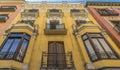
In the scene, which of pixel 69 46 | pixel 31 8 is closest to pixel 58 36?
pixel 69 46

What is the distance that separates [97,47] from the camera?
15.6 meters

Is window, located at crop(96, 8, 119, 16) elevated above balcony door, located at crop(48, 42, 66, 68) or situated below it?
above

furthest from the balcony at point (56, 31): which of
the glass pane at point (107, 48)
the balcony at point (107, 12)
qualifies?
the balcony at point (107, 12)

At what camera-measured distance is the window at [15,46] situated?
1411 centimetres

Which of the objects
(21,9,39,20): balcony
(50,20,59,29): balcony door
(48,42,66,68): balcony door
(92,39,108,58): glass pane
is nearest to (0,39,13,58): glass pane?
(48,42,66,68): balcony door

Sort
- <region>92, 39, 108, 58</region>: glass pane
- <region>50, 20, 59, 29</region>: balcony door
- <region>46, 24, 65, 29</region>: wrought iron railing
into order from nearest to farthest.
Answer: <region>92, 39, 108, 58</region>: glass pane, <region>46, 24, 65, 29</region>: wrought iron railing, <region>50, 20, 59, 29</region>: balcony door

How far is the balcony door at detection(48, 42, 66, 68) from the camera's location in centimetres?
1421

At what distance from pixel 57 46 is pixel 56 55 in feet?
5.44

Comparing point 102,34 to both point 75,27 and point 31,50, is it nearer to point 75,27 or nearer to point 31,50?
point 75,27

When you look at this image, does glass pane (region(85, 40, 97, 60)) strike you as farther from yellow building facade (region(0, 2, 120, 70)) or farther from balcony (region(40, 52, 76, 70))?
balcony (region(40, 52, 76, 70))

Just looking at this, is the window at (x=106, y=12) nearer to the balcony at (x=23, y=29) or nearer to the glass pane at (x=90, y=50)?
the glass pane at (x=90, y=50)

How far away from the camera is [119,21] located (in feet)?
72.1

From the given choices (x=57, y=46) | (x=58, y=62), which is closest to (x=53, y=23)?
(x=57, y=46)

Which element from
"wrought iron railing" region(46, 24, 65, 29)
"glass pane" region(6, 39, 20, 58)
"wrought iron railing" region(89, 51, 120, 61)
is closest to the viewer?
"wrought iron railing" region(89, 51, 120, 61)
